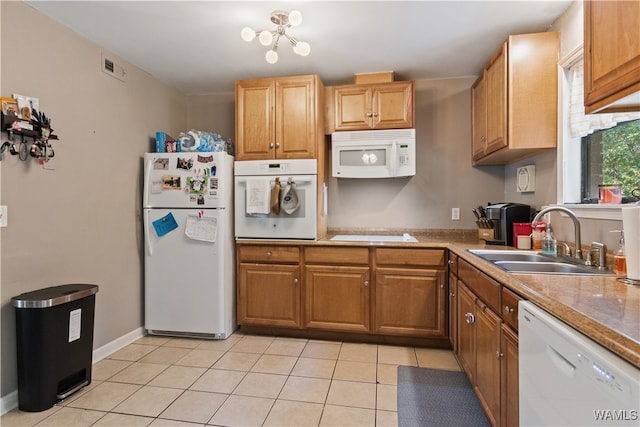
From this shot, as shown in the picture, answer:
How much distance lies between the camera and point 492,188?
3117mm

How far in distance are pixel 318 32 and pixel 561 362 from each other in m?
2.29

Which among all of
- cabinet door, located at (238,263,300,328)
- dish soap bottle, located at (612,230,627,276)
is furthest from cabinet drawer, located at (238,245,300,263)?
dish soap bottle, located at (612,230,627,276)

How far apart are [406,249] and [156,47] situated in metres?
2.51

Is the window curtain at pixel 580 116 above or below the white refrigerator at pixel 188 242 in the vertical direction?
above

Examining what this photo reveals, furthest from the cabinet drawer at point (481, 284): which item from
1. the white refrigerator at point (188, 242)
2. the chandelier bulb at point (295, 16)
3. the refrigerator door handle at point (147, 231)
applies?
the refrigerator door handle at point (147, 231)

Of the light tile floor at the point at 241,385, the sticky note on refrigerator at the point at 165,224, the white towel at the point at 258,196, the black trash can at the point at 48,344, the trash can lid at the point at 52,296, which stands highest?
the white towel at the point at 258,196

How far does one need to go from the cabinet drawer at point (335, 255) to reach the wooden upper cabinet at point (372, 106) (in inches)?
43.3

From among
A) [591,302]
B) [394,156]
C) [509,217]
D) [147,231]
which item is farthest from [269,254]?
[591,302]

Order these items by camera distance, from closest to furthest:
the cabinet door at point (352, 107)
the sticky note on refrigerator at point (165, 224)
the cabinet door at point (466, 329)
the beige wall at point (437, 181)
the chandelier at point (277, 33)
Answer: the cabinet door at point (466, 329) < the chandelier at point (277, 33) < the sticky note on refrigerator at point (165, 224) < the cabinet door at point (352, 107) < the beige wall at point (437, 181)

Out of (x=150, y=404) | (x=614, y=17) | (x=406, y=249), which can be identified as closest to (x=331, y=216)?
(x=406, y=249)

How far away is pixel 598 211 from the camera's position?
176 cm

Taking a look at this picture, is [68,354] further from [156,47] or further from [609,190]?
[609,190]

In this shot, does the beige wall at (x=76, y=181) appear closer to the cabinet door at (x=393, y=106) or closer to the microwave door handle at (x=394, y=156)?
the cabinet door at (x=393, y=106)

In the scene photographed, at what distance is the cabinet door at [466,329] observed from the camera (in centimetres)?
191
